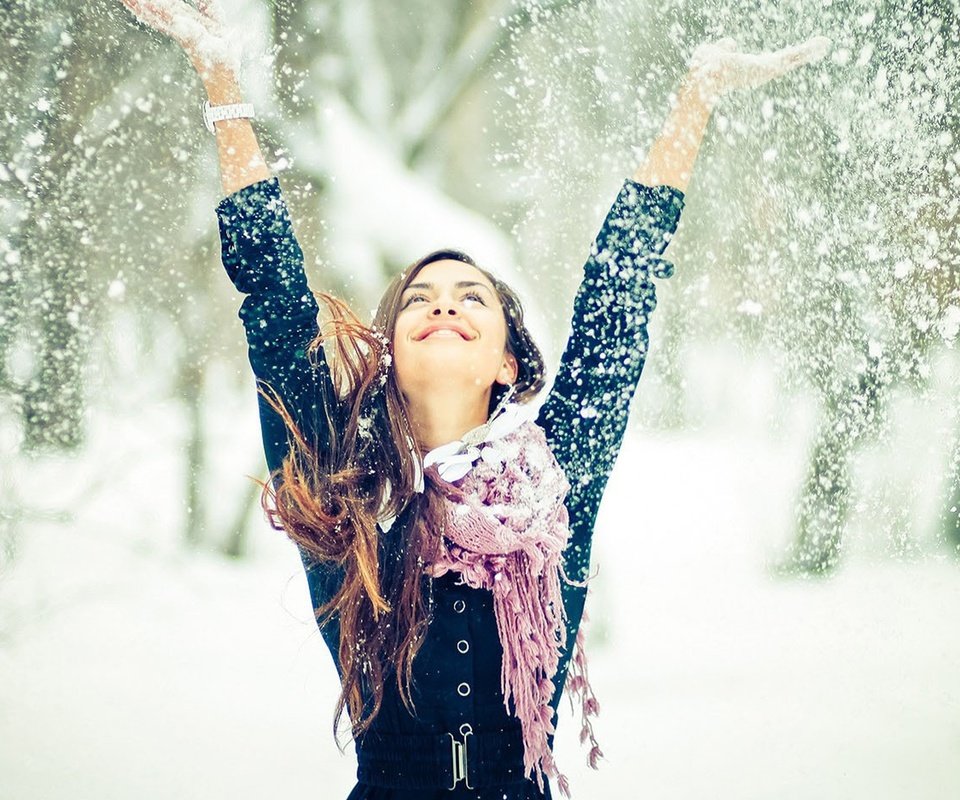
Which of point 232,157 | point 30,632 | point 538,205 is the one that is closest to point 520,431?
point 232,157

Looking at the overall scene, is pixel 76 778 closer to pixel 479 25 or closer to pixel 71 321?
pixel 71 321

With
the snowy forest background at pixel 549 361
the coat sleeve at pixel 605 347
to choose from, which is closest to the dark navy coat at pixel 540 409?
the coat sleeve at pixel 605 347

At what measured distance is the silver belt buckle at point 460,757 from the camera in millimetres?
837

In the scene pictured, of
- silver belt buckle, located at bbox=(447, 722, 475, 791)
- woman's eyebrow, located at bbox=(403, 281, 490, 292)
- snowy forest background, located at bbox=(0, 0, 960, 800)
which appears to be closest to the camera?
silver belt buckle, located at bbox=(447, 722, 475, 791)

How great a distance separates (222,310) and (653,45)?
95 centimetres

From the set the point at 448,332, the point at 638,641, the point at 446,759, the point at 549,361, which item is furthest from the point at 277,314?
the point at 638,641

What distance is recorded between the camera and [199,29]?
2.83 feet

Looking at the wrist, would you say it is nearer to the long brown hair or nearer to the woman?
the woman

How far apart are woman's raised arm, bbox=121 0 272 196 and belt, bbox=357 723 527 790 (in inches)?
22.8

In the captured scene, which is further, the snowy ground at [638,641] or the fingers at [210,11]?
the snowy ground at [638,641]

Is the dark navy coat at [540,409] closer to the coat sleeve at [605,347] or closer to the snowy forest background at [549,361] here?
the coat sleeve at [605,347]

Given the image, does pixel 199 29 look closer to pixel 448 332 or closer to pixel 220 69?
pixel 220 69

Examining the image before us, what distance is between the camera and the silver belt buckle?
837 mm

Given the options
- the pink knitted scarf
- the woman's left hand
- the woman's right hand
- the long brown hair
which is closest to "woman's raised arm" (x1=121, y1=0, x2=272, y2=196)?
the woman's right hand
